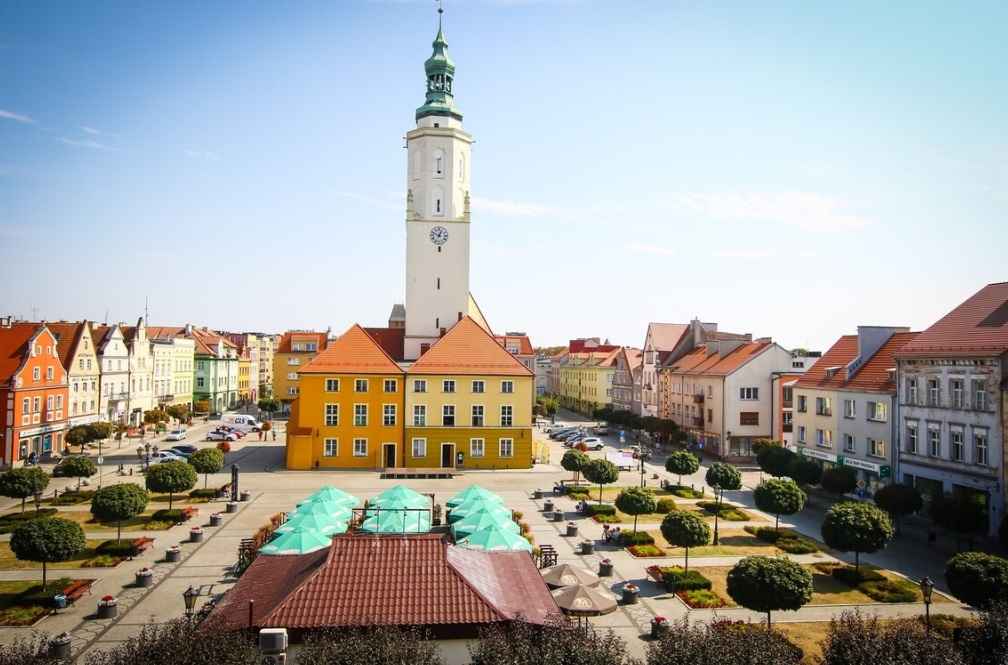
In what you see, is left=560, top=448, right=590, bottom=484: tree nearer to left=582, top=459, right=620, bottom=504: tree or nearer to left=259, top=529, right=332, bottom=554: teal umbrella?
left=582, top=459, right=620, bottom=504: tree

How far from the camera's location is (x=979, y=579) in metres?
19.9

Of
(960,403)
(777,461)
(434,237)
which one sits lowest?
(777,461)

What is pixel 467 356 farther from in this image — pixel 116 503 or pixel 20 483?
pixel 20 483

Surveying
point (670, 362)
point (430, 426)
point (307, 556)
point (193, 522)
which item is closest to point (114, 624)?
point (307, 556)

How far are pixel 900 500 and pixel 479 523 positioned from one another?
2104 centimetres

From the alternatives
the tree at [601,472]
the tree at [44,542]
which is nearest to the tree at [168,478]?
the tree at [44,542]

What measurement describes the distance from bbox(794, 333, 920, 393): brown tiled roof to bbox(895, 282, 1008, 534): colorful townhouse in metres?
2.50

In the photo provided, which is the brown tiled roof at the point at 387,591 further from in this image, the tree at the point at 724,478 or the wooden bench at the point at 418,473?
the wooden bench at the point at 418,473

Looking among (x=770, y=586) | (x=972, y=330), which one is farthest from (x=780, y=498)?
(x=972, y=330)

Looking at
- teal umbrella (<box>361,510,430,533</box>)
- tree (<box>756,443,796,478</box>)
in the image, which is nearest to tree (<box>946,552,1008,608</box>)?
teal umbrella (<box>361,510,430,533</box>)

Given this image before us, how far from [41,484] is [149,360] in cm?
4900

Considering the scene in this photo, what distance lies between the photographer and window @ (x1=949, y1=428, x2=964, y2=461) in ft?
112

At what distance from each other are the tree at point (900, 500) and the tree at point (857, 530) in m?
8.62

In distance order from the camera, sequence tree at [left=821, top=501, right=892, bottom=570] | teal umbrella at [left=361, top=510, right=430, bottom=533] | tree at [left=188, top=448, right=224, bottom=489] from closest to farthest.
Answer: tree at [left=821, top=501, right=892, bottom=570] < teal umbrella at [left=361, top=510, right=430, bottom=533] < tree at [left=188, top=448, right=224, bottom=489]
